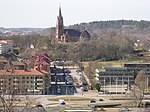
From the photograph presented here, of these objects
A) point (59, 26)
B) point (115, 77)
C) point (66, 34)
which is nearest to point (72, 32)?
point (66, 34)

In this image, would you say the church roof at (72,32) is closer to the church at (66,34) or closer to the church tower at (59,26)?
the church at (66,34)

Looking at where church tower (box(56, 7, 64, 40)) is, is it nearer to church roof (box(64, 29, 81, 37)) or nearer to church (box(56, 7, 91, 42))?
church (box(56, 7, 91, 42))

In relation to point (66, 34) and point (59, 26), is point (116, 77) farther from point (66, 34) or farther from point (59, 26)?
point (59, 26)

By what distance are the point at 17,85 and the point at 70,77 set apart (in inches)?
284

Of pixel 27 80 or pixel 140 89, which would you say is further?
pixel 27 80

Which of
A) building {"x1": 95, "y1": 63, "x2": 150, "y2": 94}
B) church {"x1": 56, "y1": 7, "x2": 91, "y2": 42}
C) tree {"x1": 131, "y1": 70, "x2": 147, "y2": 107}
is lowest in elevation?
tree {"x1": 131, "y1": 70, "x2": 147, "y2": 107}

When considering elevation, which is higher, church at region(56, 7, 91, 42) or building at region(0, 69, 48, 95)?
church at region(56, 7, 91, 42)

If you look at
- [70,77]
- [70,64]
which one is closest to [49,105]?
[70,77]

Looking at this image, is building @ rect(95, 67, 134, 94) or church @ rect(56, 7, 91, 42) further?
church @ rect(56, 7, 91, 42)

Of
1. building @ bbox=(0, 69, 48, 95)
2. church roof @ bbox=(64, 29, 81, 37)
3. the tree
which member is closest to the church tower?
church roof @ bbox=(64, 29, 81, 37)

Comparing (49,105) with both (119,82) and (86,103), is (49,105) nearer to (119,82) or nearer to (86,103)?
(86,103)

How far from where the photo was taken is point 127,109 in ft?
60.5

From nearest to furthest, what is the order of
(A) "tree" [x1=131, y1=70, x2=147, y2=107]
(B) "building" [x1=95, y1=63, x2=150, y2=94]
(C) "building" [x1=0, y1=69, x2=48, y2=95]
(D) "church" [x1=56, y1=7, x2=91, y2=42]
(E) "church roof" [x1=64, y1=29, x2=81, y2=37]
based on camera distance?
1. (A) "tree" [x1=131, y1=70, x2=147, y2=107]
2. (C) "building" [x1=0, y1=69, x2=48, y2=95]
3. (B) "building" [x1=95, y1=63, x2=150, y2=94]
4. (D) "church" [x1=56, y1=7, x2=91, y2=42]
5. (E) "church roof" [x1=64, y1=29, x2=81, y2=37]

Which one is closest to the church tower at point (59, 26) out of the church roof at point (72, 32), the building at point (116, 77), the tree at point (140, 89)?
the church roof at point (72, 32)
